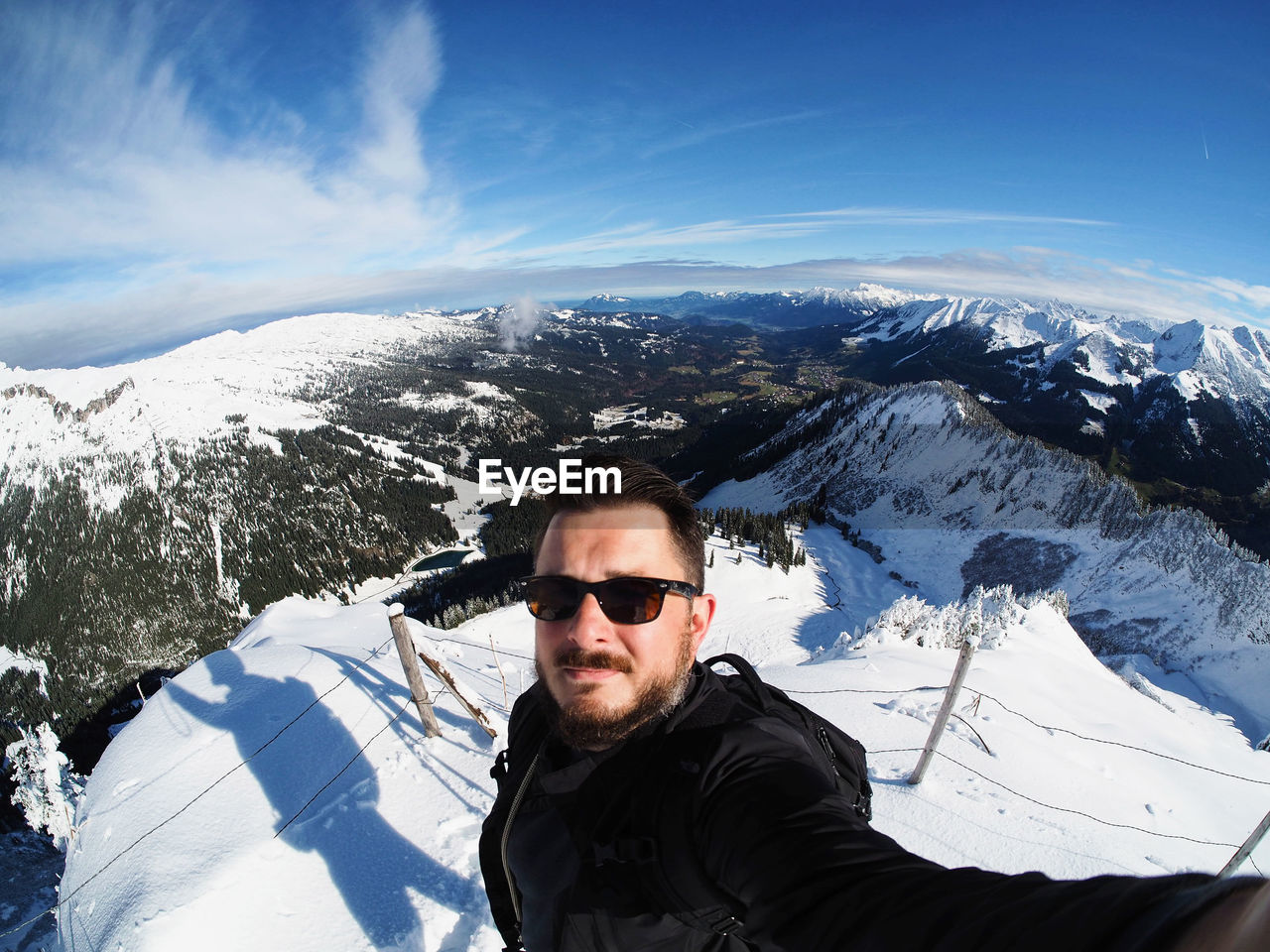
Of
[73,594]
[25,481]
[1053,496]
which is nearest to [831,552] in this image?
[1053,496]

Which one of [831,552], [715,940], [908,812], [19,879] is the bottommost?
[19,879]

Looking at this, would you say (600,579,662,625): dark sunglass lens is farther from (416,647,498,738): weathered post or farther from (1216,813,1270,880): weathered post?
(1216,813,1270,880): weathered post

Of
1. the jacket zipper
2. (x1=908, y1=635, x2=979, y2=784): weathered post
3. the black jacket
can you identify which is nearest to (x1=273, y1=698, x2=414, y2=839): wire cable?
the black jacket

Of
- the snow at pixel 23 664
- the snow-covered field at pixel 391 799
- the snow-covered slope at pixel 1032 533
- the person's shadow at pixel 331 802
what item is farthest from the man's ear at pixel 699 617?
the snow at pixel 23 664

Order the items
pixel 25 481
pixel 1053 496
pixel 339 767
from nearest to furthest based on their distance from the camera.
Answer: pixel 339 767, pixel 1053 496, pixel 25 481

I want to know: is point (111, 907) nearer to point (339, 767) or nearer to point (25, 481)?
point (339, 767)

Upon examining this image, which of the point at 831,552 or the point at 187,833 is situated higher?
the point at 187,833

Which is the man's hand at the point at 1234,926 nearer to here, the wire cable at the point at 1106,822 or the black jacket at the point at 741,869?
the black jacket at the point at 741,869
